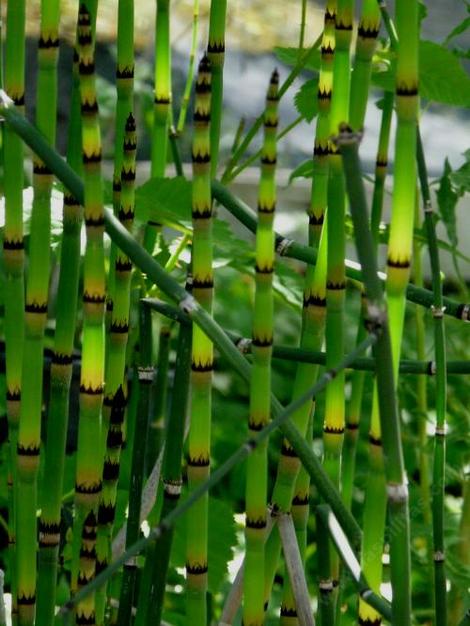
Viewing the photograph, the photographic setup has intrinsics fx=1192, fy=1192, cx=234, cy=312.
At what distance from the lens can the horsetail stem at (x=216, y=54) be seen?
2.44 feet

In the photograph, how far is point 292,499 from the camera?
0.78m

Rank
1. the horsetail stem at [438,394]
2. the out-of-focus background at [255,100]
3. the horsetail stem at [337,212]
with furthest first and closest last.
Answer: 1. the out-of-focus background at [255,100]
2. the horsetail stem at [438,394]
3. the horsetail stem at [337,212]

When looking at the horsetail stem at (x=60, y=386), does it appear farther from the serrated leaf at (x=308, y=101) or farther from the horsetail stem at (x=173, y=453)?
the serrated leaf at (x=308, y=101)

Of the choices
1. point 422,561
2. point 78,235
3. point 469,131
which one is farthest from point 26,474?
point 469,131

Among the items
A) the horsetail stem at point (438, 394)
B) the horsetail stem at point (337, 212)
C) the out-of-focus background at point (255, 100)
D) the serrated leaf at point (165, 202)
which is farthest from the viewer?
the out-of-focus background at point (255, 100)

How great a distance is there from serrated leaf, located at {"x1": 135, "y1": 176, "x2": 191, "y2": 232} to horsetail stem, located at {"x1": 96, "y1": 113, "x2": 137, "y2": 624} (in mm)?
Result: 146

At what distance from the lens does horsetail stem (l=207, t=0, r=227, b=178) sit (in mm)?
745

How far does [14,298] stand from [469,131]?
2130 millimetres

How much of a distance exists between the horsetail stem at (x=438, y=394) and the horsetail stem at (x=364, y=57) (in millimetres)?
51

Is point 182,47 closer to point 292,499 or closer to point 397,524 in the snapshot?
point 292,499

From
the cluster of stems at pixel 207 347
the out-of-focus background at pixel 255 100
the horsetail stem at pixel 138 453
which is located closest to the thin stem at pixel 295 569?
the cluster of stems at pixel 207 347

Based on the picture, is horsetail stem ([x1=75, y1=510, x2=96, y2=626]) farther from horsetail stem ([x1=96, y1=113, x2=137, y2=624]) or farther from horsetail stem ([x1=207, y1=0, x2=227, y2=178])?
horsetail stem ([x1=207, y1=0, x2=227, y2=178])

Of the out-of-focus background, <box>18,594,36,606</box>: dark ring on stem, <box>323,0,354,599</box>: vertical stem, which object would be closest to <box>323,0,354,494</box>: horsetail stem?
<box>323,0,354,599</box>: vertical stem

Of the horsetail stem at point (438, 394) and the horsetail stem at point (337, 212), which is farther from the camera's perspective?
the horsetail stem at point (438, 394)
